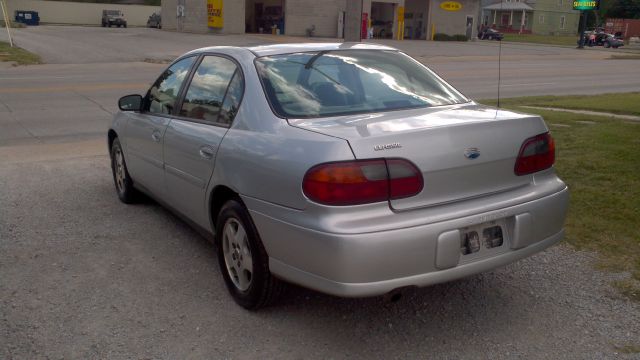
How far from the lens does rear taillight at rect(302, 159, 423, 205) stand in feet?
10.5

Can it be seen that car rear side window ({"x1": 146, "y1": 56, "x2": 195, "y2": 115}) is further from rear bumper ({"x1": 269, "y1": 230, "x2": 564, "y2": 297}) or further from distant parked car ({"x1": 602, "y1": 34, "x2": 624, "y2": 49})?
distant parked car ({"x1": 602, "y1": 34, "x2": 624, "y2": 49})

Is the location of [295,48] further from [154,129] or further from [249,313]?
[249,313]

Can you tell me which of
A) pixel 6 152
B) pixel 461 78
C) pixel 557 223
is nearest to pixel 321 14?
pixel 461 78

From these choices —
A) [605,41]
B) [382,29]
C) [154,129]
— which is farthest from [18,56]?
[605,41]

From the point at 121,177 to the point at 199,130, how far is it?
2.20m

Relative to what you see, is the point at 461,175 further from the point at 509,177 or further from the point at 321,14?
Answer: the point at 321,14

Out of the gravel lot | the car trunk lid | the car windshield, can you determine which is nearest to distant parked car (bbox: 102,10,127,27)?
the gravel lot

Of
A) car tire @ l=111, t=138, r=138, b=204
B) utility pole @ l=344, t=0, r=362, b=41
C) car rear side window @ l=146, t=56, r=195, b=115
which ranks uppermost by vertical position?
utility pole @ l=344, t=0, r=362, b=41

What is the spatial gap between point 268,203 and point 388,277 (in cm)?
78

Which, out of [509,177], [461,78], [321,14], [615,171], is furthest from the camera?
[321,14]

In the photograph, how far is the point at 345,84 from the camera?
420 centimetres

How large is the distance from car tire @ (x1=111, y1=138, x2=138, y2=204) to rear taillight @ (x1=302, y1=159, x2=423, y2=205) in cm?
325

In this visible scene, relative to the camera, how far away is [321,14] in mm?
49375

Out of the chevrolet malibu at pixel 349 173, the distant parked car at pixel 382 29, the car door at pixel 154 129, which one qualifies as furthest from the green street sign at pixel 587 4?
the chevrolet malibu at pixel 349 173
